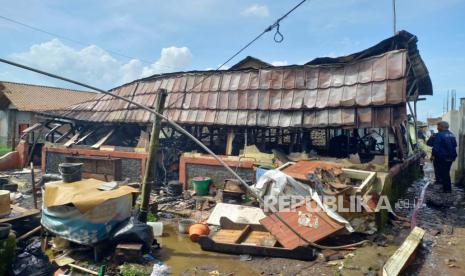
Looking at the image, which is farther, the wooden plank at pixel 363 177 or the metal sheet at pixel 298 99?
the metal sheet at pixel 298 99

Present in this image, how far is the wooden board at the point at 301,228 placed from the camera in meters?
5.66

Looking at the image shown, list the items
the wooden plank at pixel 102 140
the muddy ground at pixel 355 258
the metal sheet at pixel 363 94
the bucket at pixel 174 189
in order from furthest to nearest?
the wooden plank at pixel 102 140 < the bucket at pixel 174 189 < the metal sheet at pixel 363 94 < the muddy ground at pixel 355 258

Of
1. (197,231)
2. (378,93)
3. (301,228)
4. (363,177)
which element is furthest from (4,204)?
(378,93)

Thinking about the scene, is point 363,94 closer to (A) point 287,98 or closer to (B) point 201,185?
(A) point 287,98

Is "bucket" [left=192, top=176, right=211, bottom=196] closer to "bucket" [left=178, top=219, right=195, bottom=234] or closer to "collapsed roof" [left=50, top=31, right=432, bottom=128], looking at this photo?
"collapsed roof" [left=50, top=31, right=432, bottom=128]

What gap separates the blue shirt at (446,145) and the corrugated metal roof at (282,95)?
2734 mm

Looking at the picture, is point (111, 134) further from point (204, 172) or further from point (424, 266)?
point (424, 266)

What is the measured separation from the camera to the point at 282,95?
34.7ft

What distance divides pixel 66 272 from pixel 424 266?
599 centimetres

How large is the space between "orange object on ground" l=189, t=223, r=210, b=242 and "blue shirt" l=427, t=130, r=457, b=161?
7.91 meters

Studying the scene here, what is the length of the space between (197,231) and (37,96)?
2900cm

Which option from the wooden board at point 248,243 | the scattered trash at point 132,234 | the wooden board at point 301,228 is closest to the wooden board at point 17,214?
the scattered trash at point 132,234

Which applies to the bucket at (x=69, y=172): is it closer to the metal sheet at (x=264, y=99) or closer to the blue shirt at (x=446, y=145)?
the metal sheet at (x=264, y=99)

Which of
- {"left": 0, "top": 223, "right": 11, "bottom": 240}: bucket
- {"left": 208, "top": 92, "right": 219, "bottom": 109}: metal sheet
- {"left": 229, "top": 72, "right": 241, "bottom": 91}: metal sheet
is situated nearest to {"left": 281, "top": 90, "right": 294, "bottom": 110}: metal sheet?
{"left": 229, "top": 72, "right": 241, "bottom": 91}: metal sheet
